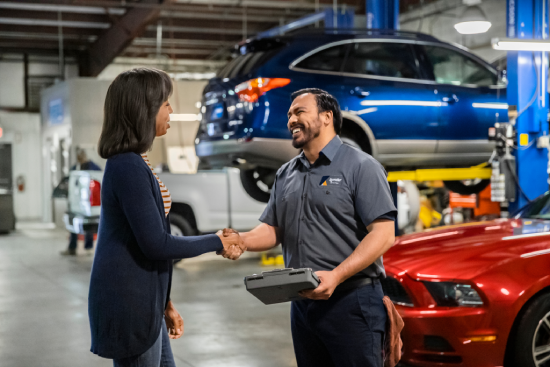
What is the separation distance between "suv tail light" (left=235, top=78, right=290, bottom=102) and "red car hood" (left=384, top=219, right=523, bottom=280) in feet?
7.30

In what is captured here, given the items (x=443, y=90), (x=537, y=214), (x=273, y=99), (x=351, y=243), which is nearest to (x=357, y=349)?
(x=351, y=243)

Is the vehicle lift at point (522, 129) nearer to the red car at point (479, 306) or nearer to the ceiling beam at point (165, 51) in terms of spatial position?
the red car at point (479, 306)

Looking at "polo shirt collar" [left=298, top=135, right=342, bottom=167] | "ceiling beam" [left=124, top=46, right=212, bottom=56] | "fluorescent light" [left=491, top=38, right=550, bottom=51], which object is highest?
"ceiling beam" [left=124, top=46, right=212, bottom=56]

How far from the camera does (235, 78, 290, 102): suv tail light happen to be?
5789mm

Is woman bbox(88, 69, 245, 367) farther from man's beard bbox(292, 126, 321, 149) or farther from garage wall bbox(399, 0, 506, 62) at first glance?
garage wall bbox(399, 0, 506, 62)

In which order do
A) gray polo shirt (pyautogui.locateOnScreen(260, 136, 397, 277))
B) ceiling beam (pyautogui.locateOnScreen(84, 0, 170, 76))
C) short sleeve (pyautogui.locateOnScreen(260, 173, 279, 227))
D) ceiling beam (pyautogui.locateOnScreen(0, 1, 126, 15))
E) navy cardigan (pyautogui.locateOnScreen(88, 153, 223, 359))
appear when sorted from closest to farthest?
navy cardigan (pyautogui.locateOnScreen(88, 153, 223, 359))
gray polo shirt (pyautogui.locateOnScreen(260, 136, 397, 277))
short sleeve (pyautogui.locateOnScreen(260, 173, 279, 227))
ceiling beam (pyautogui.locateOnScreen(84, 0, 170, 76))
ceiling beam (pyautogui.locateOnScreen(0, 1, 126, 15))

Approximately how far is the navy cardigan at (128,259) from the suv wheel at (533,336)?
2147 mm

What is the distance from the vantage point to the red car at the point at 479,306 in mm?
3236

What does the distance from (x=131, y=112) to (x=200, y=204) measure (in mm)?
6999

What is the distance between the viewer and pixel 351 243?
231 cm

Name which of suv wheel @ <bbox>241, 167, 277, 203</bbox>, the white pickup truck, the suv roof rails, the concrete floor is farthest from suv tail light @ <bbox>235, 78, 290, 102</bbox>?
the white pickup truck

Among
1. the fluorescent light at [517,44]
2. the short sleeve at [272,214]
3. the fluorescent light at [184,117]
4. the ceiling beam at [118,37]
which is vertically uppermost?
the ceiling beam at [118,37]

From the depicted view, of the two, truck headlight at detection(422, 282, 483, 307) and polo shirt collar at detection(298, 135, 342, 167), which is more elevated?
polo shirt collar at detection(298, 135, 342, 167)

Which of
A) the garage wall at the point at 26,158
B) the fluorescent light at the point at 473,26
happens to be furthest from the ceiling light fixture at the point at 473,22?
the garage wall at the point at 26,158
